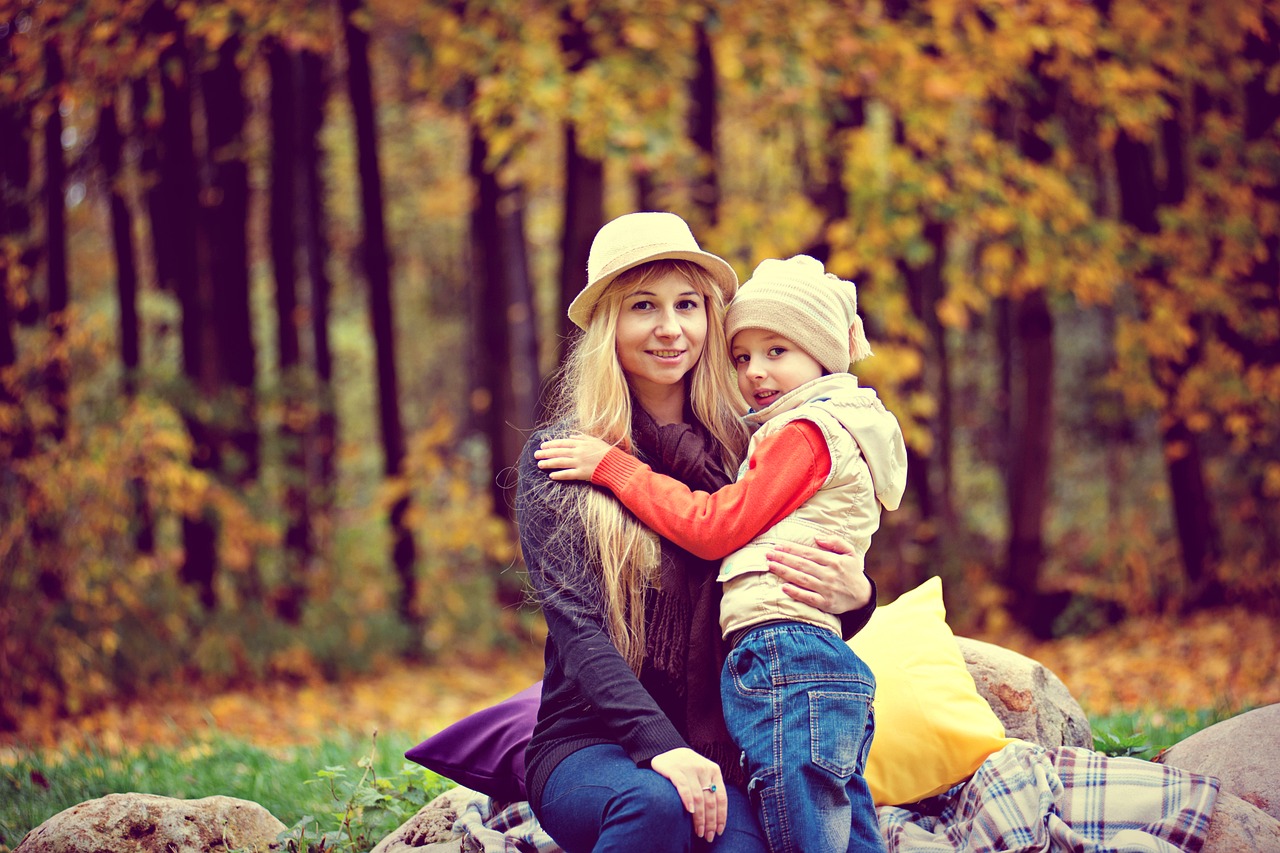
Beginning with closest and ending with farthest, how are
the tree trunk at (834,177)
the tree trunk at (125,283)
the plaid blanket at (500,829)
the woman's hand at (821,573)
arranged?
the woman's hand at (821,573)
the plaid blanket at (500,829)
the tree trunk at (834,177)
the tree trunk at (125,283)

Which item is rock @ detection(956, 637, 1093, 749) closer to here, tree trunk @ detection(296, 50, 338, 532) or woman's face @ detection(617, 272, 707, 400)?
woman's face @ detection(617, 272, 707, 400)

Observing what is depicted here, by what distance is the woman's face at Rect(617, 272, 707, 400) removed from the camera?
295 cm

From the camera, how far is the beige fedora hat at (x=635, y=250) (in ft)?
9.55

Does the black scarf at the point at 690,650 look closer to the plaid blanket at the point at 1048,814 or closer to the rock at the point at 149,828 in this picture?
the plaid blanket at the point at 1048,814

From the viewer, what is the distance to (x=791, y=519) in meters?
2.77

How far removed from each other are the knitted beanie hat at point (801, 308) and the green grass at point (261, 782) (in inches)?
75.2

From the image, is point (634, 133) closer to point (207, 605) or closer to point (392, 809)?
point (392, 809)

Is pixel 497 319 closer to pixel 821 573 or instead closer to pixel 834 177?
pixel 834 177

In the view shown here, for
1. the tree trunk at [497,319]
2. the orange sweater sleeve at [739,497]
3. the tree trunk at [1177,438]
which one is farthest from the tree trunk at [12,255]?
the tree trunk at [1177,438]

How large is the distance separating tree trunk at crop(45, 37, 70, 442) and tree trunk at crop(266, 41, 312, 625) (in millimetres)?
2081

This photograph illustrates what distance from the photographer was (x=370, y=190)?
9.71 metres

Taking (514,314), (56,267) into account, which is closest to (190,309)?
(56,267)

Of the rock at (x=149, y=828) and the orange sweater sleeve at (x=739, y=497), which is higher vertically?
the orange sweater sleeve at (x=739, y=497)

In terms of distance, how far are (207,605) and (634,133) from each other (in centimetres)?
560
